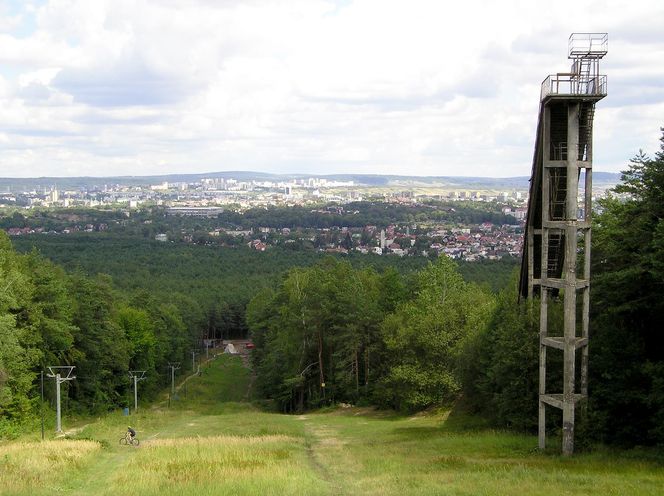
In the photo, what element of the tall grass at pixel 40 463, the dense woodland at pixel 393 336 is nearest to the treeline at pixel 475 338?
the dense woodland at pixel 393 336

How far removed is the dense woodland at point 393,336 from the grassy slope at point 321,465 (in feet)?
6.50

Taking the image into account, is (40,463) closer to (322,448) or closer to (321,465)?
(321,465)

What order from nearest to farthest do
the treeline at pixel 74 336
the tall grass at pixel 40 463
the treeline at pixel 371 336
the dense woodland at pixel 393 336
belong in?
the tall grass at pixel 40 463 → the dense woodland at pixel 393 336 → the treeline at pixel 74 336 → the treeline at pixel 371 336

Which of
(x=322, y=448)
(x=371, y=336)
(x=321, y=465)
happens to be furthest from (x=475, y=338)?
(x=371, y=336)

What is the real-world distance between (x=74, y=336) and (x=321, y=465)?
30947mm

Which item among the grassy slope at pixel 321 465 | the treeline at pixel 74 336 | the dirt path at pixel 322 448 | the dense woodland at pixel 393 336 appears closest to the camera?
the grassy slope at pixel 321 465

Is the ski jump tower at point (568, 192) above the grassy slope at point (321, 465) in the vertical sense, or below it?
above

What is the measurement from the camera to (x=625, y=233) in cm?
2502

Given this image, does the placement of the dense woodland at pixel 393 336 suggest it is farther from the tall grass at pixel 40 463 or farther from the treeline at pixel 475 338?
the tall grass at pixel 40 463

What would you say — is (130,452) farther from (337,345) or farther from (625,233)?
(337,345)

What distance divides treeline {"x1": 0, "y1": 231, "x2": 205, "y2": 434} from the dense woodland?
0.37ft

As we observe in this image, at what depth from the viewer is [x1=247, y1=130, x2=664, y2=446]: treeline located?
23.5 meters

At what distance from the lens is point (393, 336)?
43500 mm

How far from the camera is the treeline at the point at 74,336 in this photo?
38.7 meters
